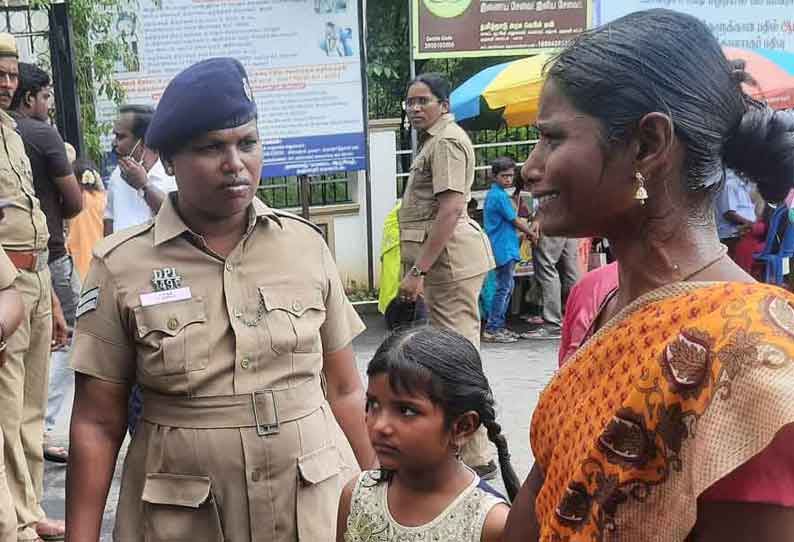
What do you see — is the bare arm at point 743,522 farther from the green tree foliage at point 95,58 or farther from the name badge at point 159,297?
the green tree foliage at point 95,58

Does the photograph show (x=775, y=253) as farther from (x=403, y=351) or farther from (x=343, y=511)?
(x=343, y=511)

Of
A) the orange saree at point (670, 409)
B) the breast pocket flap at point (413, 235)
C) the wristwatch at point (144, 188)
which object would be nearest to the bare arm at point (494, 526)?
the orange saree at point (670, 409)

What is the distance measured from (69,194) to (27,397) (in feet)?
3.39

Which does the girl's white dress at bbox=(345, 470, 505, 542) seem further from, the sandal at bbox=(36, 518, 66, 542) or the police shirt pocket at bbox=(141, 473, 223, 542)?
the sandal at bbox=(36, 518, 66, 542)

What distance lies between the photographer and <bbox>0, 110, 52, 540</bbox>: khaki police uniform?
399 cm

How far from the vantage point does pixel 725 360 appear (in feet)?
3.94

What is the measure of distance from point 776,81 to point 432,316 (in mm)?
5423

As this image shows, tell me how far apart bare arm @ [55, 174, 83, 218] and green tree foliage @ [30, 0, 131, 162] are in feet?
8.58

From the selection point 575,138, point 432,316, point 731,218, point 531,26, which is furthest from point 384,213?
point 575,138

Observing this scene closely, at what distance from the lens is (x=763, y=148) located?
1428mm

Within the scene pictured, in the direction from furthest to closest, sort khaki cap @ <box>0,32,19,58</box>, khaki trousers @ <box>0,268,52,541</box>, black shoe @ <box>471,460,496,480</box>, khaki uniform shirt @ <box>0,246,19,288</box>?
black shoe @ <box>471,460,496,480</box> → khaki cap @ <box>0,32,19,58</box> → khaki trousers @ <box>0,268,52,541</box> → khaki uniform shirt @ <box>0,246,19,288</box>

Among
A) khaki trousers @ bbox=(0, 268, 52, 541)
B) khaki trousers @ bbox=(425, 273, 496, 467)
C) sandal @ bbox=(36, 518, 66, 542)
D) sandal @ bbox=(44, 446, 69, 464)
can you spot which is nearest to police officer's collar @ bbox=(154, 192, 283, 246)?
khaki trousers @ bbox=(0, 268, 52, 541)

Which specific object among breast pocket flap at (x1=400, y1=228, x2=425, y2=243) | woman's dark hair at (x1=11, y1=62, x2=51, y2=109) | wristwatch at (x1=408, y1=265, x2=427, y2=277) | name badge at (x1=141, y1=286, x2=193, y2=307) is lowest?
wristwatch at (x1=408, y1=265, x2=427, y2=277)

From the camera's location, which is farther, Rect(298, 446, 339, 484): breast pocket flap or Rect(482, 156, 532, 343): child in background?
Rect(482, 156, 532, 343): child in background
